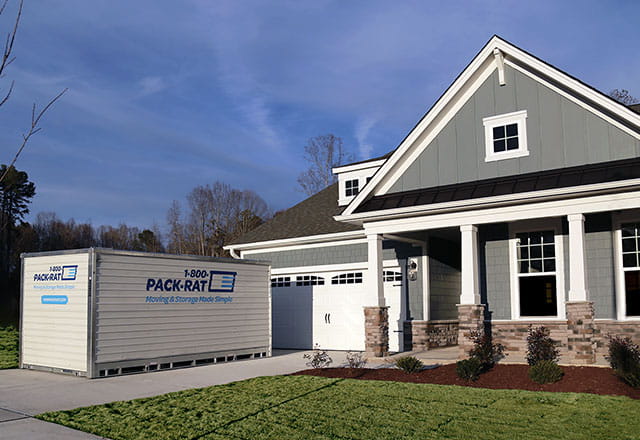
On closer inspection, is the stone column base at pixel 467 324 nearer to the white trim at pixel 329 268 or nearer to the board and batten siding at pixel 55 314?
the white trim at pixel 329 268

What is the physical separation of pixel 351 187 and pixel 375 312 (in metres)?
6.36

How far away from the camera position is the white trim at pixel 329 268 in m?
17.2

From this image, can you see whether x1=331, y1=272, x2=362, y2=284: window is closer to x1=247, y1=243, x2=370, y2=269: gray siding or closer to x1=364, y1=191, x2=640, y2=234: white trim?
x1=247, y1=243, x2=370, y2=269: gray siding

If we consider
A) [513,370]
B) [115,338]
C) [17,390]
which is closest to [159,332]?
[115,338]

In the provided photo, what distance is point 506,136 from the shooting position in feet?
45.6

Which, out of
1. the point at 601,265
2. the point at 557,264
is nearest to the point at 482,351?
the point at 557,264

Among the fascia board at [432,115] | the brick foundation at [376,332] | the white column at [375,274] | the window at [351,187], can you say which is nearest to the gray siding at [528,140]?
the fascia board at [432,115]

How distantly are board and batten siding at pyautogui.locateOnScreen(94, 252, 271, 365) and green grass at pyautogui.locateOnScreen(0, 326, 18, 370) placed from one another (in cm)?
334

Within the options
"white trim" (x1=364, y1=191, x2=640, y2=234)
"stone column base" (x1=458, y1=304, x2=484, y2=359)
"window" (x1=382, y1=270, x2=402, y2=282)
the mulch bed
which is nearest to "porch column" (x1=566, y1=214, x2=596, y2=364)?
"white trim" (x1=364, y1=191, x2=640, y2=234)

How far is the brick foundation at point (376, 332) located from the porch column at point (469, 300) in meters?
2.07

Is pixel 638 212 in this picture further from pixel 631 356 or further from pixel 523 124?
pixel 631 356

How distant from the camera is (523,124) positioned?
539 inches

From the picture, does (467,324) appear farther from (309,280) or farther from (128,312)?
(128,312)

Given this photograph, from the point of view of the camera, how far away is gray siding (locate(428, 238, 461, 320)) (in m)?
16.7
